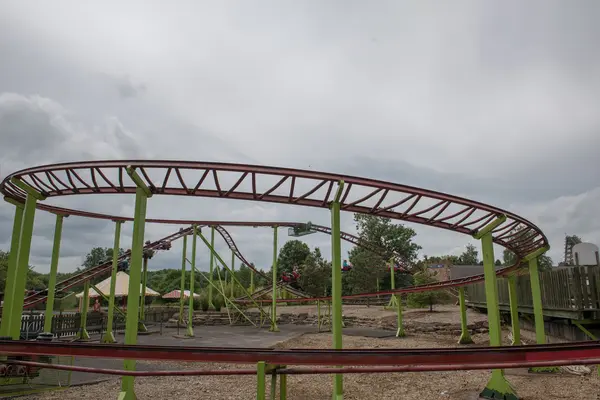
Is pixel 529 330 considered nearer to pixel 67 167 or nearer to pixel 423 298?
pixel 423 298

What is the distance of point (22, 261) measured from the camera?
9.55 m

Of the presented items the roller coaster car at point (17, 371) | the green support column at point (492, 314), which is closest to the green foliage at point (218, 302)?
the roller coaster car at point (17, 371)

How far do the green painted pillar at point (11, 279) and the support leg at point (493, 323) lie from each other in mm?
10527

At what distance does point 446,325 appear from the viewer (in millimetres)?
22250

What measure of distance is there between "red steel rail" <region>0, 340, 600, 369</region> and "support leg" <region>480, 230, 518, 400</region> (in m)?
3.56

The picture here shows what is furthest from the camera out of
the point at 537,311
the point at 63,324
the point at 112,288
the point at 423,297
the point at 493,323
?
the point at 423,297

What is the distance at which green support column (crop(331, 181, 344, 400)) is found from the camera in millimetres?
7840

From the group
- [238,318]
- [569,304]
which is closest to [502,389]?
[569,304]

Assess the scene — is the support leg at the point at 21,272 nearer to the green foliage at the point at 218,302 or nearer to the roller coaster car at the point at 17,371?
the roller coaster car at the point at 17,371

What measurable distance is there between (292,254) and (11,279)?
56981mm

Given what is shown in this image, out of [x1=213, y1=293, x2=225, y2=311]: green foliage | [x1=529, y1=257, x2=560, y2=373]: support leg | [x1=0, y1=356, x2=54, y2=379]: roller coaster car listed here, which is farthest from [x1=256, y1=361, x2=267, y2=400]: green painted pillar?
[x1=213, y1=293, x2=225, y2=311]: green foliage

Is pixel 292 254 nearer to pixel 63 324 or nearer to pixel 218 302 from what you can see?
pixel 218 302

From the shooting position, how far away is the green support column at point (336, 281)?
7.84 m

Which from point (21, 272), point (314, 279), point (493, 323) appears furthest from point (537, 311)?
point (314, 279)
